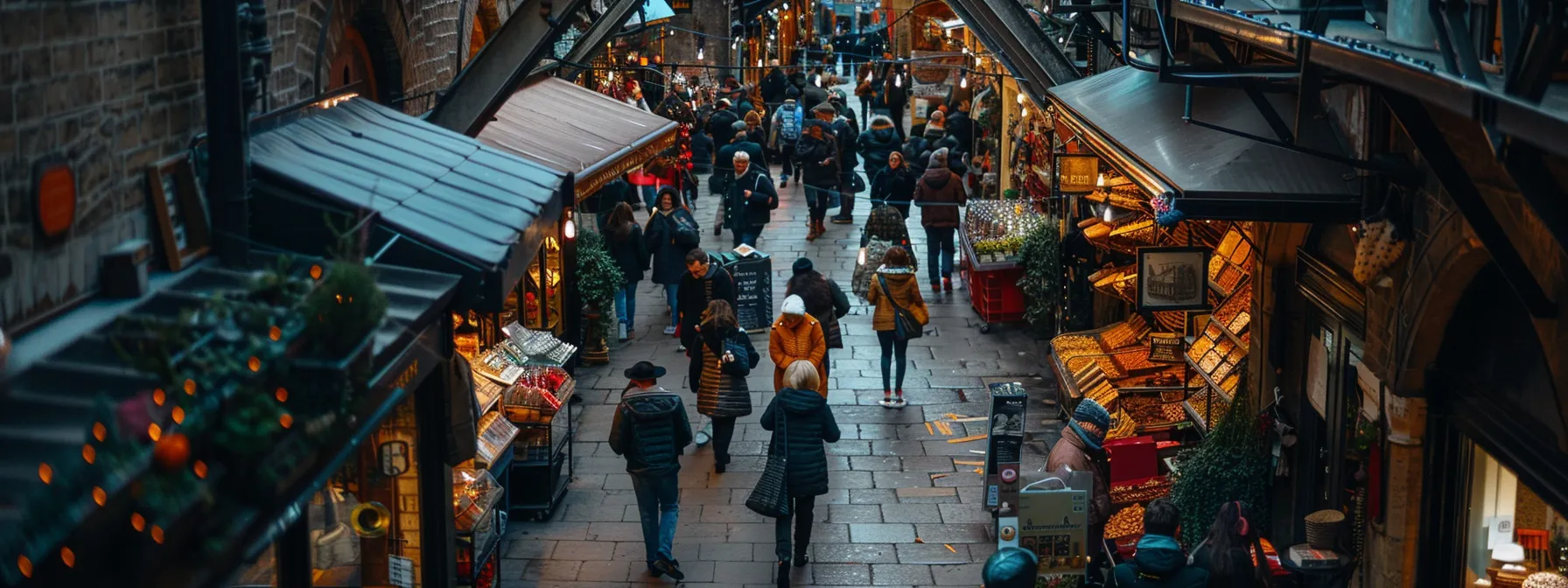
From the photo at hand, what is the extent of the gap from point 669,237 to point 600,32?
4333mm

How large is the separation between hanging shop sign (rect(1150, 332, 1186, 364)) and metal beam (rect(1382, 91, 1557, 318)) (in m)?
5.70

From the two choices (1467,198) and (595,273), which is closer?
(1467,198)

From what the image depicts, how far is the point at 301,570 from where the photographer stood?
671 centimetres

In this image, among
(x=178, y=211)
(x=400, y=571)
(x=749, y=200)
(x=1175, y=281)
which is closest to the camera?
(x=178, y=211)

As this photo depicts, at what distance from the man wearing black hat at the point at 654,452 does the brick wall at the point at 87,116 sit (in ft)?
13.6

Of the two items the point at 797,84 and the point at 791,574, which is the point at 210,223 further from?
the point at 797,84

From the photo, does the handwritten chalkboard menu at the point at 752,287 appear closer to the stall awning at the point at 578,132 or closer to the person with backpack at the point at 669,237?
the person with backpack at the point at 669,237

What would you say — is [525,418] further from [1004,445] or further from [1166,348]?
[1166,348]

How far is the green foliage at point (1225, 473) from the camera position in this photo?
32.7ft

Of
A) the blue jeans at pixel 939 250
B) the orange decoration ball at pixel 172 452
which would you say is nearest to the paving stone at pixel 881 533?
the orange decoration ball at pixel 172 452

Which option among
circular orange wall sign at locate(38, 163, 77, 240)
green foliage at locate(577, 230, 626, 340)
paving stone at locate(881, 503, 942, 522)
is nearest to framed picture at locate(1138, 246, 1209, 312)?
paving stone at locate(881, 503, 942, 522)

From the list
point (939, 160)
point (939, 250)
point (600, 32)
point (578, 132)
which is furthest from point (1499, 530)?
point (939, 160)

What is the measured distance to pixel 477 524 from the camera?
953 cm

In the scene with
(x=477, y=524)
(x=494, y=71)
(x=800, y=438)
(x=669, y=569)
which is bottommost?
(x=669, y=569)
